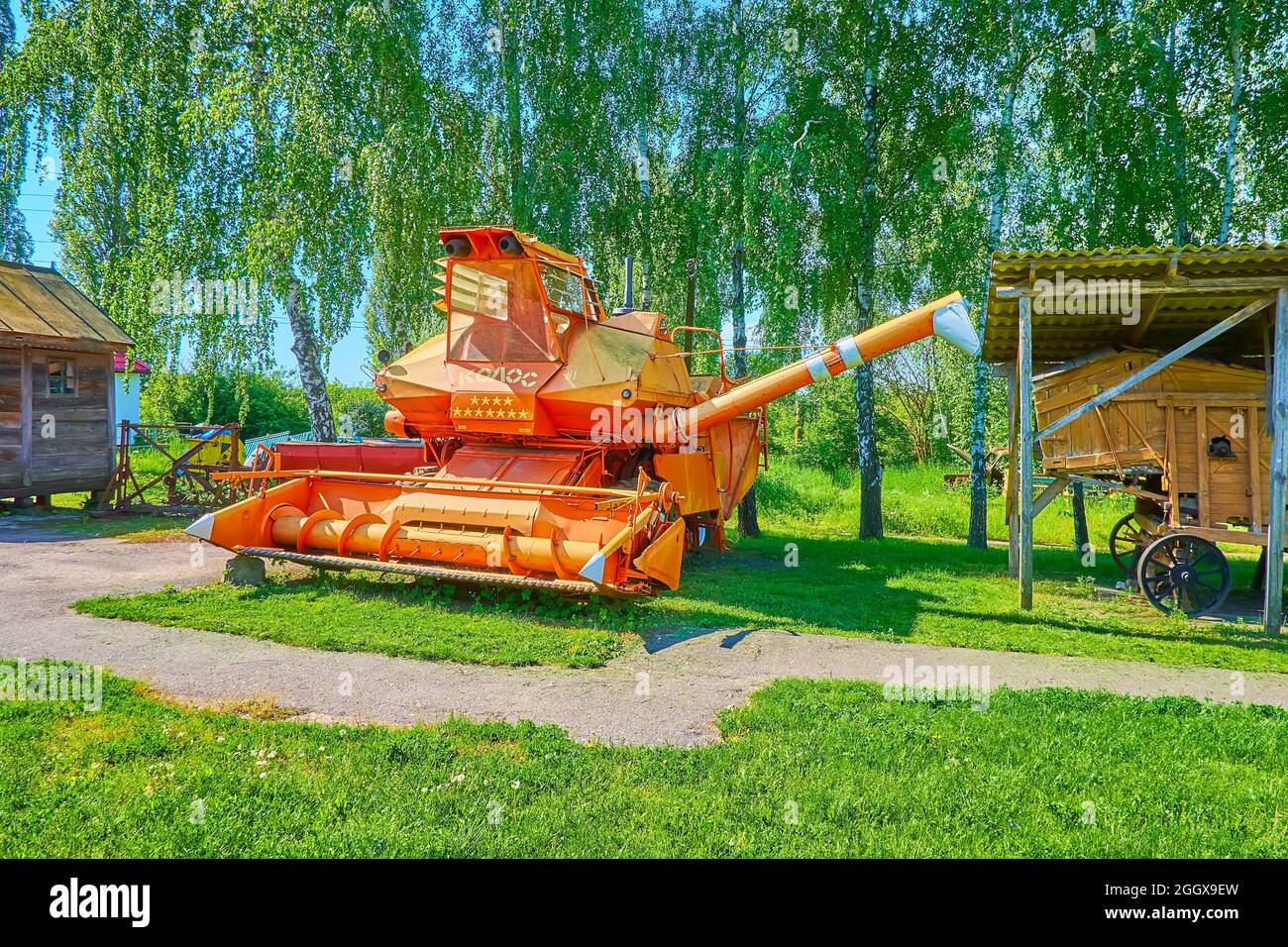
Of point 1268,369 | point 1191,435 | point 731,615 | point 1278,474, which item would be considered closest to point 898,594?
point 731,615

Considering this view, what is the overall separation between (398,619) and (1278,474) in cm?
888

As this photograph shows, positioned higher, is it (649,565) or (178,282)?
(178,282)

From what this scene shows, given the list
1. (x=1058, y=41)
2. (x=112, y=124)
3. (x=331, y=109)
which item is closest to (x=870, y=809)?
(x=1058, y=41)

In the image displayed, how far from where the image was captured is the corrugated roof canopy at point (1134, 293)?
807cm

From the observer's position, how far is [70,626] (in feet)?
24.1

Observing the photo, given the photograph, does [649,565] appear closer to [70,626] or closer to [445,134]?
[70,626]

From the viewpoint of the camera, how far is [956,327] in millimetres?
8508

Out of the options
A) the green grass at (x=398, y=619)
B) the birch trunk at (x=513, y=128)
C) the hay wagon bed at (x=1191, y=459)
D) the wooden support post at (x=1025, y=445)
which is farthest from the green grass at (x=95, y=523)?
the hay wagon bed at (x=1191, y=459)

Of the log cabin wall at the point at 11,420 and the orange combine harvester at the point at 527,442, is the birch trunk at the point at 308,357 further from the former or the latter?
the orange combine harvester at the point at 527,442

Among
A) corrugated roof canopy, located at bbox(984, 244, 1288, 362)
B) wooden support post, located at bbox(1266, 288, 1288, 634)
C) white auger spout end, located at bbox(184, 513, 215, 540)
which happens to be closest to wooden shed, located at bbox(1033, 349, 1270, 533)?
corrugated roof canopy, located at bbox(984, 244, 1288, 362)

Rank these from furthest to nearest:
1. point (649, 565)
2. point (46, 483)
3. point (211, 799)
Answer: point (46, 483) → point (649, 565) → point (211, 799)

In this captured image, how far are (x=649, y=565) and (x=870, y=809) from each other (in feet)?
13.6

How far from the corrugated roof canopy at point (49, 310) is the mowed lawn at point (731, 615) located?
385 inches
